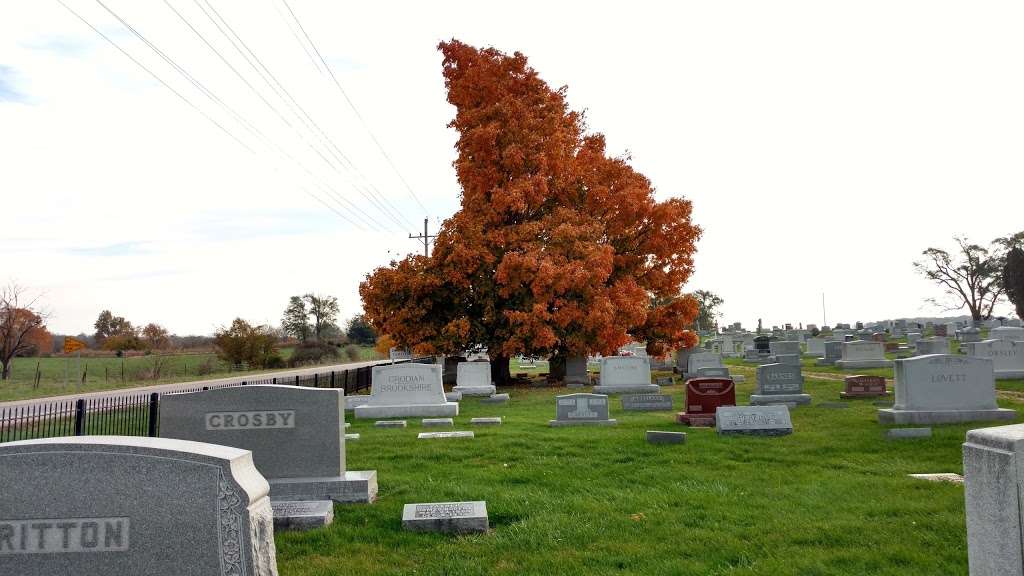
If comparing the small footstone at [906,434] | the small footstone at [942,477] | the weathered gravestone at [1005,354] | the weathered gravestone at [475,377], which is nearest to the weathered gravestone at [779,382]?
the small footstone at [906,434]

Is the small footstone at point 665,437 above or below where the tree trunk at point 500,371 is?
below

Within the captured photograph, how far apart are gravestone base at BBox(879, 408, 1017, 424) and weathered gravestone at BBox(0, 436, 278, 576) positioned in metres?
11.1

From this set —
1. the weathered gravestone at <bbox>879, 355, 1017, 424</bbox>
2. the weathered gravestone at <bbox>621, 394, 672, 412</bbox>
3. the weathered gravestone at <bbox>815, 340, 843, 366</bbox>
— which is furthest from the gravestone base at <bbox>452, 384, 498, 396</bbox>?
the weathered gravestone at <bbox>815, 340, 843, 366</bbox>

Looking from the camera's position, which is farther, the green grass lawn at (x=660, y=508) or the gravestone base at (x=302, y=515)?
the gravestone base at (x=302, y=515)

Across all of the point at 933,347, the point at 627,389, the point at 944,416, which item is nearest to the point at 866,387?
the point at 944,416

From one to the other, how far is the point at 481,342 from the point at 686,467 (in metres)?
14.9

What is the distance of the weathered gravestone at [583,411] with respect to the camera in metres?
12.7

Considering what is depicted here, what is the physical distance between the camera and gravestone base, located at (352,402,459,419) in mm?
14750

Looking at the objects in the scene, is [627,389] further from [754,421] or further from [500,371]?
[754,421]

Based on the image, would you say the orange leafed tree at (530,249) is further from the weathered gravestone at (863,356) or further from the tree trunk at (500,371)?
the weathered gravestone at (863,356)

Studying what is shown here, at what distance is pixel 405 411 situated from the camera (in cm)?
1477

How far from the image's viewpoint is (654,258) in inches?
990

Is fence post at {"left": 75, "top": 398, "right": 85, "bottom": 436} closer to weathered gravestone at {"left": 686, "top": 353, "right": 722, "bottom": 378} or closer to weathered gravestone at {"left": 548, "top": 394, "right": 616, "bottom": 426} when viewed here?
weathered gravestone at {"left": 548, "top": 394, "right": 616, "bottom": 426}

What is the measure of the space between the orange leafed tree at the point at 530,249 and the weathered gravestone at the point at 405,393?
6130 mm
